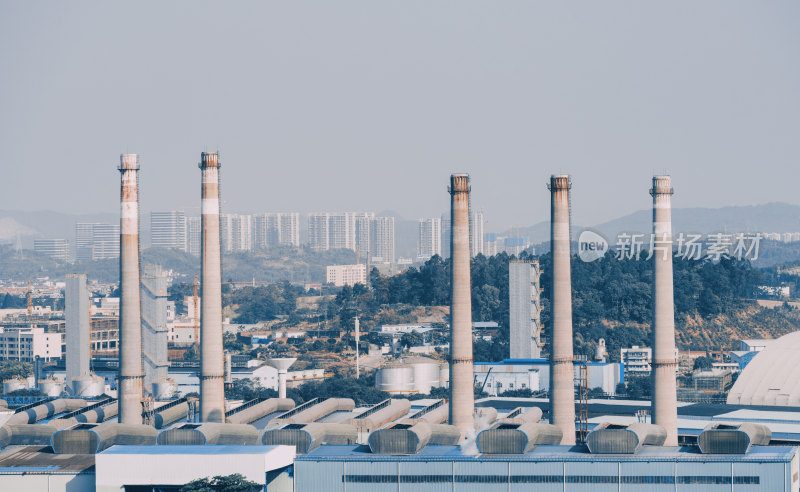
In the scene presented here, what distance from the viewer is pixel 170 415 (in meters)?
60.9

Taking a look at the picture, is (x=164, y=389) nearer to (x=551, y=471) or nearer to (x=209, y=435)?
(x=209, y=435)

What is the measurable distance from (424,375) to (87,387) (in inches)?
950

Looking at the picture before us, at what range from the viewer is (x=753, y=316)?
14062 cm

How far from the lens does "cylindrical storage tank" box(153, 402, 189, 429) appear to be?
5931 centimetres

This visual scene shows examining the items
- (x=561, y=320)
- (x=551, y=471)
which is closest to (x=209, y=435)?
(x=551, y=471)

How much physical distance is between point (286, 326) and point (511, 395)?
6820cm

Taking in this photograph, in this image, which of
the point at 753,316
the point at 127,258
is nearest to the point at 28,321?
the point at 753,316

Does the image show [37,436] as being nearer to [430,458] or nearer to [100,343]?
[430,458]

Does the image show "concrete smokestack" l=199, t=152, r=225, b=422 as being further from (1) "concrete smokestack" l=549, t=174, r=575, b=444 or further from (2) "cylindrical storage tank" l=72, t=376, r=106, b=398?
(2) "cylindrical storage tank" l=72, t=376, r=106, b=398

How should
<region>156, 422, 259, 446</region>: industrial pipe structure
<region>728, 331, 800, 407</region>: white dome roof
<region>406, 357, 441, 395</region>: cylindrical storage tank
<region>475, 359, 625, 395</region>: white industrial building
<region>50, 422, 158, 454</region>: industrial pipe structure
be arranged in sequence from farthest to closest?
<region>475, 359, 625, 395</region>: white industrial building, <region>406, 357, 441, 395</region>: cylindrical storage tank, <region>728, 331, 800, 407</region>: white dome roof, <region>50, 422, 158, 454</region>: industrial pipe structure, <region>156, 422, 259, 446</region>: industrial pipe structure

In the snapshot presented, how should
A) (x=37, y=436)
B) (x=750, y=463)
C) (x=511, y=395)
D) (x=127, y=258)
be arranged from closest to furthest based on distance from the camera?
(x=750, y=463), (x=37, y=436), (x=127, y=258), (x=511, y=395)

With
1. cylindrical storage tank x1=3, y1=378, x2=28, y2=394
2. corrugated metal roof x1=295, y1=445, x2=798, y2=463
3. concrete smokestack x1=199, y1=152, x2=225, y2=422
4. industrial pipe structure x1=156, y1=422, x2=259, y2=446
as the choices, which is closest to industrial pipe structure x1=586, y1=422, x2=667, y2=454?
corrugated metal roof x1=295, y1=445, x2=798, y2=463

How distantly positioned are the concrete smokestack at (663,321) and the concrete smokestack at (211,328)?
17968mm

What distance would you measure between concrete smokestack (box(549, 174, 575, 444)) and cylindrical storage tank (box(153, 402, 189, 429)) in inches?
693
